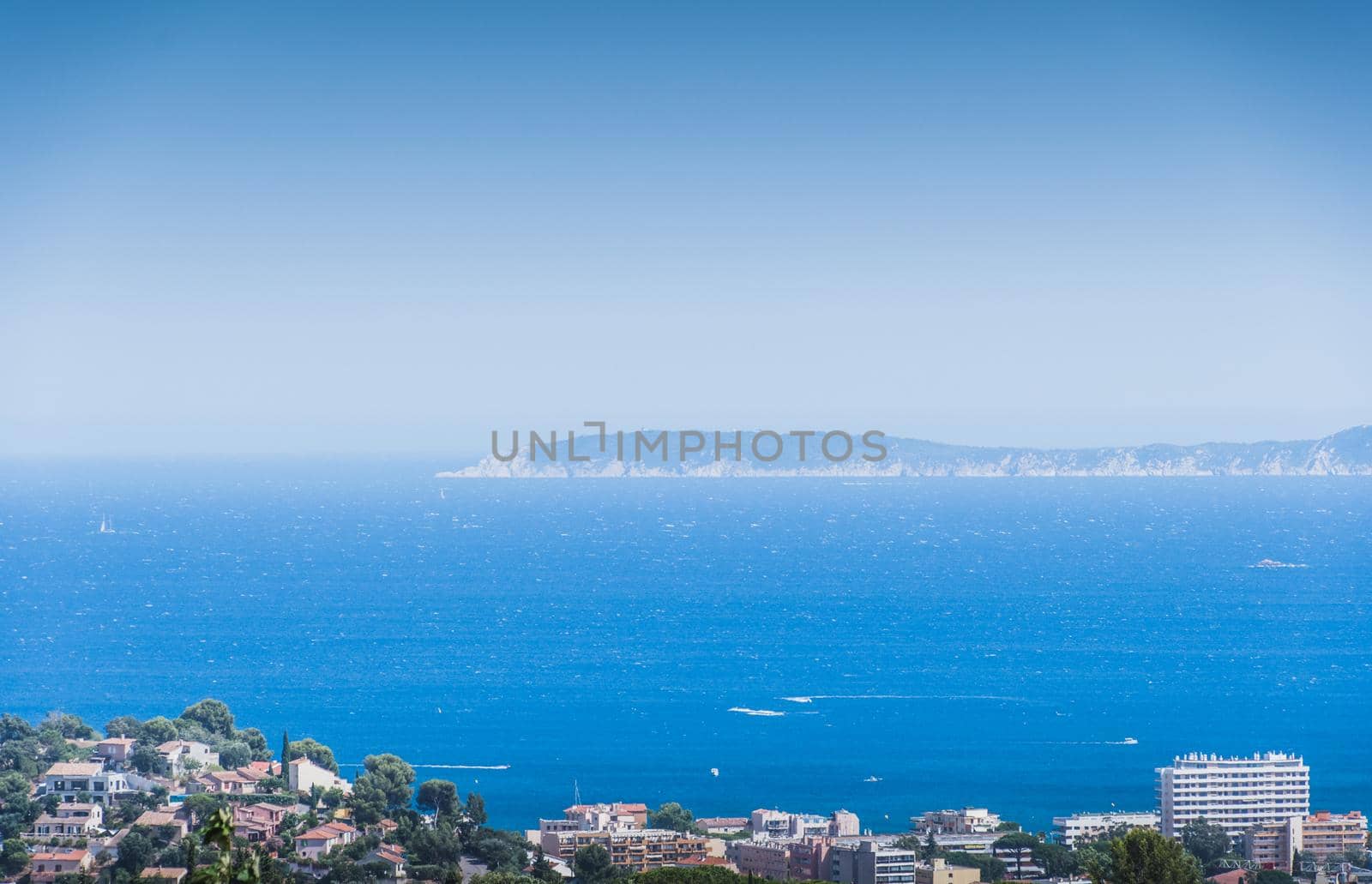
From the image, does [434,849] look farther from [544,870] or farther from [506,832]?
[506,832]

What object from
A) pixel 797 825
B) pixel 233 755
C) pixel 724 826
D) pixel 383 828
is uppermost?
pixel 233 755

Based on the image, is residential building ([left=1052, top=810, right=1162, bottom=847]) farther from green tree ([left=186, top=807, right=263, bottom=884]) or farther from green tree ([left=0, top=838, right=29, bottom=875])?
green tree ([left=186, top=807, right=263, bottom=884])

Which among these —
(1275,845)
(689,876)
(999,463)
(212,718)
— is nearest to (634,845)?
(689,876)

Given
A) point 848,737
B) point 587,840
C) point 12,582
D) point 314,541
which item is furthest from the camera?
point 314,541

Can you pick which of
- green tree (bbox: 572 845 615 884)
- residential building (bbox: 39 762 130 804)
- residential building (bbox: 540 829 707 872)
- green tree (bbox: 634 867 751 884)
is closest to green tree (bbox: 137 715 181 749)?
residential building (bbox: 39 762 130 804)

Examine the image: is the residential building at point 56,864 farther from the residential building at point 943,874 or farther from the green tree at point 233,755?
the residential building at point 943,874

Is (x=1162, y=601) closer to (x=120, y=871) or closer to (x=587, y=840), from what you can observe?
(x=587, y=840)

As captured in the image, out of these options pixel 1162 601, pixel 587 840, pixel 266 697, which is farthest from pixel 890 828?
pixel 1162 601
